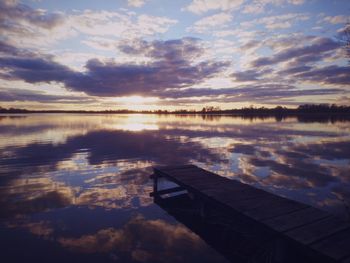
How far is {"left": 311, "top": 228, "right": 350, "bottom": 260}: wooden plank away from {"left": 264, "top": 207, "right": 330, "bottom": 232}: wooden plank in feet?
2.69

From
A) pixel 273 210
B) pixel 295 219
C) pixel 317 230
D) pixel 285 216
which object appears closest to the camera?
pixel 317 230

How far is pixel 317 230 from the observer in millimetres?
6562

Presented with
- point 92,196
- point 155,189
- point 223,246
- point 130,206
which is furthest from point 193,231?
point 92,196

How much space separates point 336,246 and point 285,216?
1744 millimetres

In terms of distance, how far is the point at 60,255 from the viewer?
725 cm

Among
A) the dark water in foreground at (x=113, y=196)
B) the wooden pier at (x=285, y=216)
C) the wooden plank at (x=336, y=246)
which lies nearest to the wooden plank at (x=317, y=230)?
the wooden pier at (x=285, y=216)

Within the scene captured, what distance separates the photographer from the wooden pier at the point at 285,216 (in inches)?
229

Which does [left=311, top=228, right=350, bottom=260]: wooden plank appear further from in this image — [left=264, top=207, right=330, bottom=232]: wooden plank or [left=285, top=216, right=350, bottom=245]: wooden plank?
[left=264, top=207, right=330, bottom=232]: wooden plank

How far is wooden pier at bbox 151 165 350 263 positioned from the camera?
582 centimetres

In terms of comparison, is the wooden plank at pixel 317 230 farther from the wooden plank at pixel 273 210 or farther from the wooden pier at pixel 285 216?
the wooden plank at pixel 273 210

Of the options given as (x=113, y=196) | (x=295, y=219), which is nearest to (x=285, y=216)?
(x=295, y=219)

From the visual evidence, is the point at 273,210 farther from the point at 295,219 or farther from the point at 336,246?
the point at 336,246

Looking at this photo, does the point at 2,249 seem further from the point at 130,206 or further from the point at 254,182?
the point at 254,182

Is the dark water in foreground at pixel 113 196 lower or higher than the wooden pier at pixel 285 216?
lower
